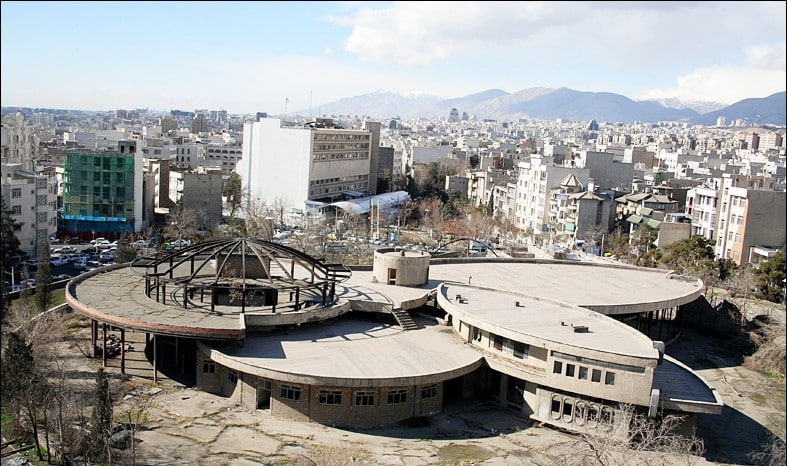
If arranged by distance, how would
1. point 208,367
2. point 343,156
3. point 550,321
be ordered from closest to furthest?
point 208,367, point 550,321, point 343,156

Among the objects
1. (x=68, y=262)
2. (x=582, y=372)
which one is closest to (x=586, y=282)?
(x=582, y=372)

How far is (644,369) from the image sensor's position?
2066 cm

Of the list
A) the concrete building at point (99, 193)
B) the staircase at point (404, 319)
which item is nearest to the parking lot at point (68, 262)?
the concrete building at point (99, 193)

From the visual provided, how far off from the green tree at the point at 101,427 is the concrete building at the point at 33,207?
27.2m

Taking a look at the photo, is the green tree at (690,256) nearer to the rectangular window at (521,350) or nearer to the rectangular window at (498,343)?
the rectangular window at (498,343)

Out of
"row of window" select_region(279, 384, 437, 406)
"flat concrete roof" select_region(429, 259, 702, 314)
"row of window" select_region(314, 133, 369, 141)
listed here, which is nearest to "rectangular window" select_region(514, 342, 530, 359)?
"row of window" select_region(279, 384, 437, 406)

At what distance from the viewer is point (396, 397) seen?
71.7ft

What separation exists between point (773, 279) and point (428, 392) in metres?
23.2

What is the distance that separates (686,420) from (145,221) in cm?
4911

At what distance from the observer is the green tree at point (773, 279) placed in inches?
1430

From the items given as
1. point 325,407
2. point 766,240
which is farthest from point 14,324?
point 766,240

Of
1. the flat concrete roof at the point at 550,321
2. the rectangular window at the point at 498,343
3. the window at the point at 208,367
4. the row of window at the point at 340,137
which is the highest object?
the row of window at the point at 340,137

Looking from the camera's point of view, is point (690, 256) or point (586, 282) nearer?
point (586, 282)

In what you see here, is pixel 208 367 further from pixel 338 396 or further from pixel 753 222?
pixel 753 222
